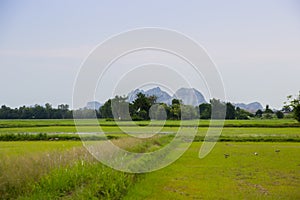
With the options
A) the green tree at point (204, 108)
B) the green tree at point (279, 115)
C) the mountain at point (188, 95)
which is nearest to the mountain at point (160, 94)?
the mountain at point (188, 95)

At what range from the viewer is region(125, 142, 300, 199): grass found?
29.0 ft

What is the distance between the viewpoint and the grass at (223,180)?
29.0ft

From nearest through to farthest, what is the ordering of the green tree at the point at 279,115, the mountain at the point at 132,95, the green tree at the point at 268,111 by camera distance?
1. the mountain at the point at 132,95
2. the green tree at the point at 279,115
3. the green tree at the point at 268,111

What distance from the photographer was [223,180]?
1088 cm

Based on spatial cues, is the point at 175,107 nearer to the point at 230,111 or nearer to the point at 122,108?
the point at 122,108

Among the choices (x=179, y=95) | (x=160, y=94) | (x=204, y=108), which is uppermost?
(x=204, y=108)

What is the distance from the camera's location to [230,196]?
8.62m

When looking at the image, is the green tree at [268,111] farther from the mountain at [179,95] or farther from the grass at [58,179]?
the grass at [58,179]

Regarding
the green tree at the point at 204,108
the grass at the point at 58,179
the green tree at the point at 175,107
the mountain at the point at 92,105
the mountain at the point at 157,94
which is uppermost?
the green tree at the point at 204,108

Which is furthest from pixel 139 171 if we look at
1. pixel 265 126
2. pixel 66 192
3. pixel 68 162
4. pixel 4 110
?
pixel 4 110

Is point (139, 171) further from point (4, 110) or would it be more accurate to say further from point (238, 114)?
point (238, 114)

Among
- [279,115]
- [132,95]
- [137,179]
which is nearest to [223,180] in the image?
[137,179]

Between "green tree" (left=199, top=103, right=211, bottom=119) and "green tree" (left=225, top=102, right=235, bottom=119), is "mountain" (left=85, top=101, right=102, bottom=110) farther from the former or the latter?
"green tree" (left=225, top=102, right=235, bottom=119)

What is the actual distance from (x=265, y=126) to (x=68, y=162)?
33733 mm
